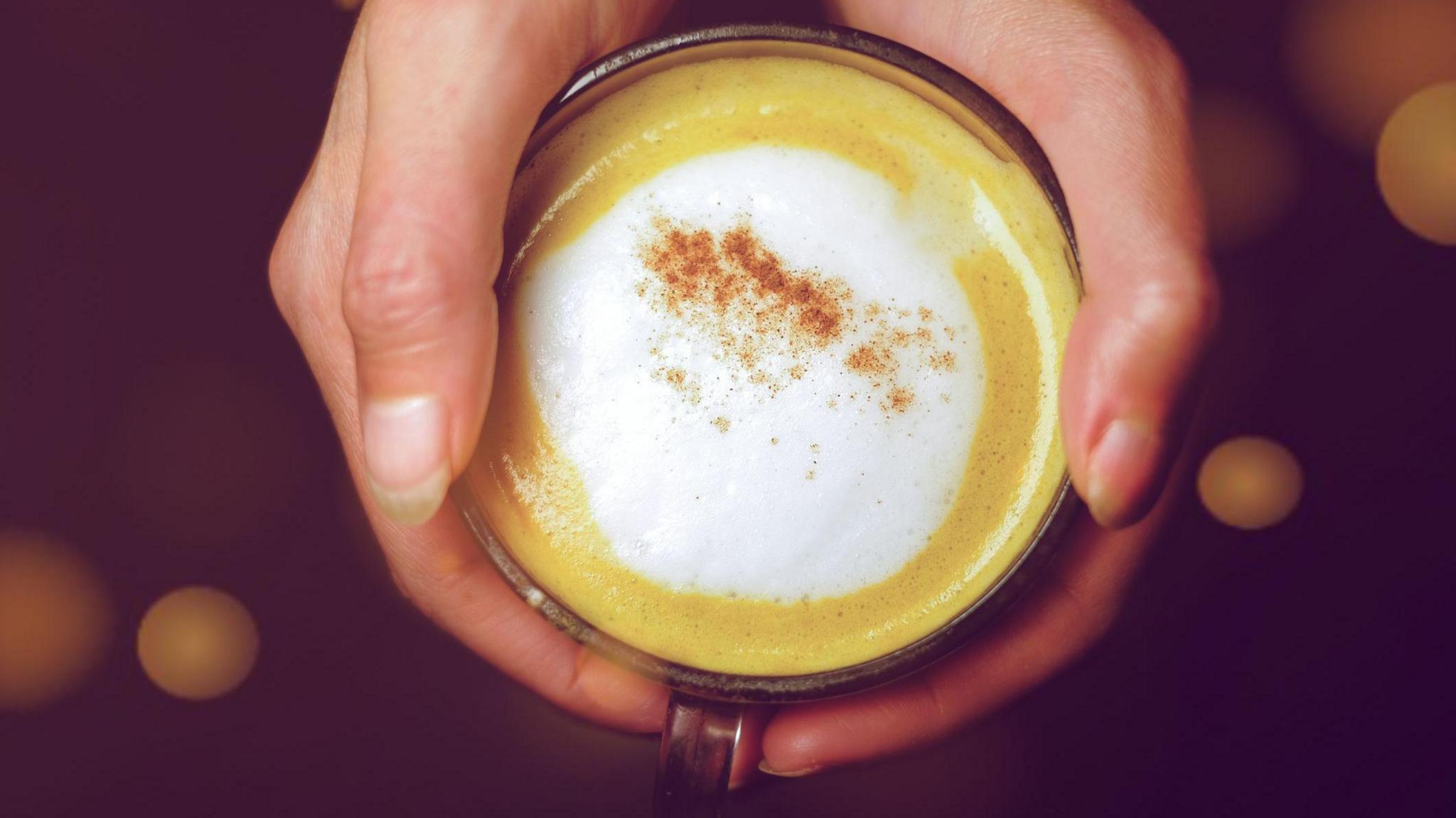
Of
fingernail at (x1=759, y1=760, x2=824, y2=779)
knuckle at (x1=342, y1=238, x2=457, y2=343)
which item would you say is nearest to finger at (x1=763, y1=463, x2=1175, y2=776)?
fingernail at (x1=759, y1=760, x2=824, y2=779)

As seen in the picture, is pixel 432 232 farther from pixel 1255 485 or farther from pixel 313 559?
pixel 1255 485

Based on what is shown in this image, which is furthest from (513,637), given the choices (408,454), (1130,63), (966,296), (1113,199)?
(1130,63)

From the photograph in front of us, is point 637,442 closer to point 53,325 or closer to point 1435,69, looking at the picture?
point 53,325

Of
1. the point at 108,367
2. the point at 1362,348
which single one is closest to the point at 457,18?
the point at 108,367

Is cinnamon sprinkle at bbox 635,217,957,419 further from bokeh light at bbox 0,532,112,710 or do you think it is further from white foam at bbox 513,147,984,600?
bokeh light at bbox 0,532,112,710

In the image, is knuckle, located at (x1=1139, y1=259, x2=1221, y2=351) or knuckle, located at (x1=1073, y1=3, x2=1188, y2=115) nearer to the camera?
knuckle, located at (x1=1139, y1=259, x2=1221, y2=351)
